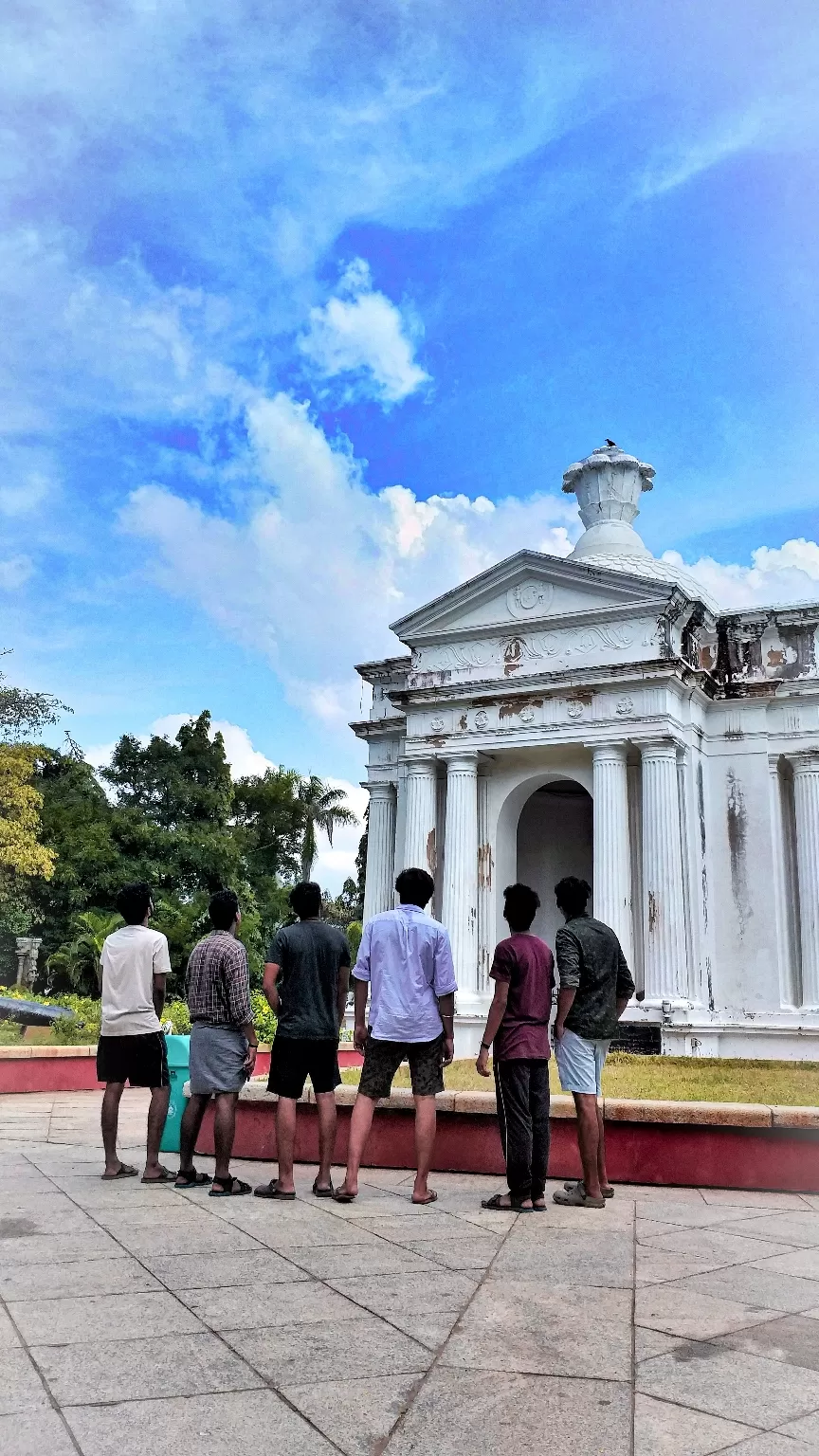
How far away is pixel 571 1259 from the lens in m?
4.71

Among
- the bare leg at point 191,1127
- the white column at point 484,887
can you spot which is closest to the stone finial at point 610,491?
the white column at point 484,887

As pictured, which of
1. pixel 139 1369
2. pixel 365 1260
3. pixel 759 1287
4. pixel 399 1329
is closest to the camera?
pixel 139 1369

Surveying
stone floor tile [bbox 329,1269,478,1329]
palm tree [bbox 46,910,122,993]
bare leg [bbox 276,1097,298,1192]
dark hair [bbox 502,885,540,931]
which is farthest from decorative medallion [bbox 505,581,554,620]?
stone floor tile [bbox 329,1269,478,1329]

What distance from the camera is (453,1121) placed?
7301 mm

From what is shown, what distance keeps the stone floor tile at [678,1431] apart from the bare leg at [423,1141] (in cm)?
316

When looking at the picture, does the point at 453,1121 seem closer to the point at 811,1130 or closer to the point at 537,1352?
the point at 811,1130

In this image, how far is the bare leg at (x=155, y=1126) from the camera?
6.55m

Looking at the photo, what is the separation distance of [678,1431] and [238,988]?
A: 4004mm

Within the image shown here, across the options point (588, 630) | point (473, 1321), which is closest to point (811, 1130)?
point (473, 1321)

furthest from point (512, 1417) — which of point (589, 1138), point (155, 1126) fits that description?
point (155, 1126)

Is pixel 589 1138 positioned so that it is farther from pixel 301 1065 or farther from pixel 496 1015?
pixel 301 1065

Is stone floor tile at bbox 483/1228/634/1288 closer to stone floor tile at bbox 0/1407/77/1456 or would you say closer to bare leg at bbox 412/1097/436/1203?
bare leg at bbox 412/1097/436/1203

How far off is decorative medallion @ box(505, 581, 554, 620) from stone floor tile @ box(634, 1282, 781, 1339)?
15.3 metres

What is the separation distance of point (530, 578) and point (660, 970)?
704 centimetres
